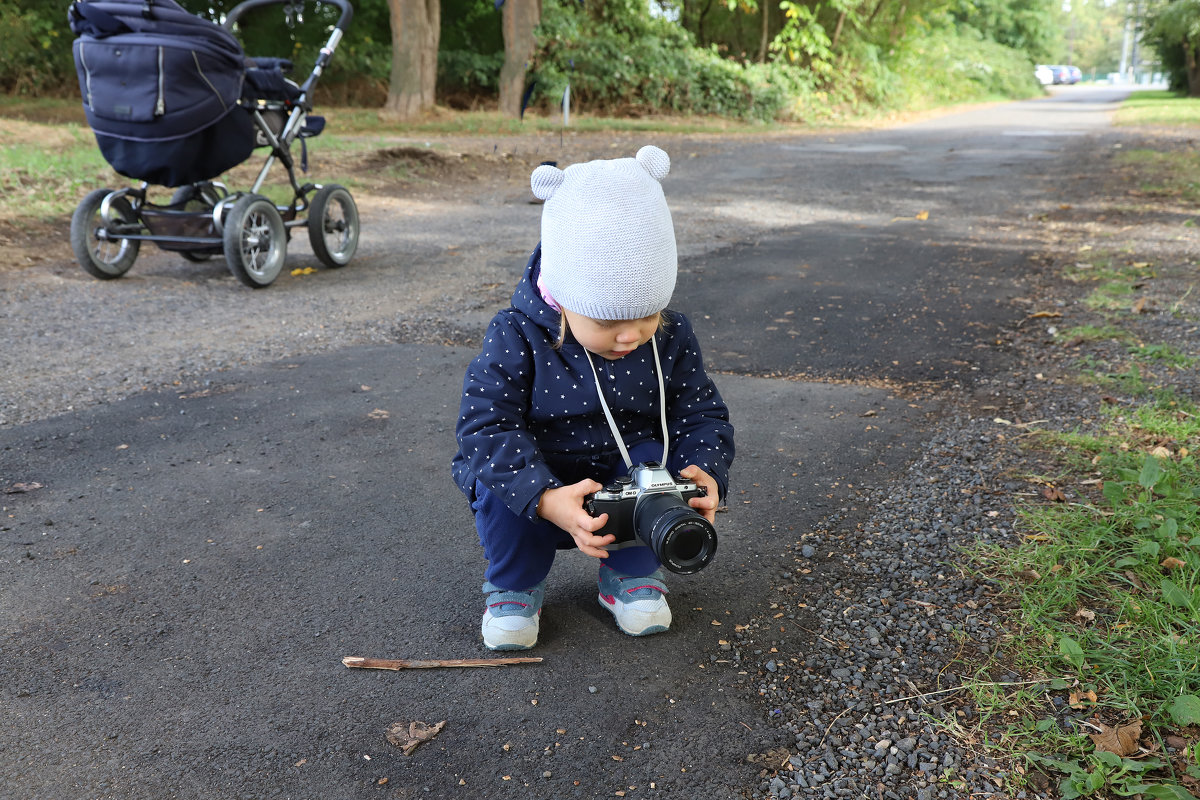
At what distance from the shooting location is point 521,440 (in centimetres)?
214

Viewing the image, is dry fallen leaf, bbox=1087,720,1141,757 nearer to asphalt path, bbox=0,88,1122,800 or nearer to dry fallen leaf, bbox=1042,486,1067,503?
asphalt path, bbox=0,88,1122,800

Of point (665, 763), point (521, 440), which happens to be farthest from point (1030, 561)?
point (521, 440)

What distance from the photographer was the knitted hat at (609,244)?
2035mm

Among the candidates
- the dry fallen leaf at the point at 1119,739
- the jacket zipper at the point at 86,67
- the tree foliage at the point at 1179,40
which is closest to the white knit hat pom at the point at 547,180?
the dry fallen leaf at the point at 1119,739

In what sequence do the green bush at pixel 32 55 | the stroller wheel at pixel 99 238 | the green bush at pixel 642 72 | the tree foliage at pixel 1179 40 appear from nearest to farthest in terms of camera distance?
the stroller wheel at pixel 99 238 → the green bush at pixel 32 55 → the green bush at pixel 642 72 → the tree foliage at pixel 1179 40

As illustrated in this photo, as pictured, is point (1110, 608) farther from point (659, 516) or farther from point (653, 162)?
point (653, 162)

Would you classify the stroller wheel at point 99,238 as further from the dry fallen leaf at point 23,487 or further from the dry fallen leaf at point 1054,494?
the dry fallen leaf at point 1054,494

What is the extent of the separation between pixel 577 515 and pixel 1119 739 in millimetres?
1178

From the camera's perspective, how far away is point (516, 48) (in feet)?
67.2

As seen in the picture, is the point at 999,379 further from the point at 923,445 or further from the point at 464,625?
the point at 464,625

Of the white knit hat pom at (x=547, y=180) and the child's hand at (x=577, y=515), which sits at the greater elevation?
the white knit hat pom at (x=547, y=180)

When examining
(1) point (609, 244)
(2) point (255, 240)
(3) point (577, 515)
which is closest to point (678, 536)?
(3) point (577, 515)

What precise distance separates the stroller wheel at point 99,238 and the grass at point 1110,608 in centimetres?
544

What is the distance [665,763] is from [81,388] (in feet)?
11.0
